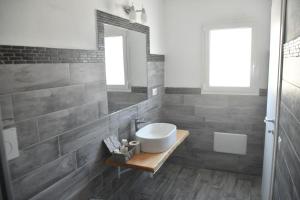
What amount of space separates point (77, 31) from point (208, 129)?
7.73ft

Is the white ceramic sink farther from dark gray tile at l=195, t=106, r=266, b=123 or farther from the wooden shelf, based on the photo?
dark gray tile at l=195, t=106, r=266, b=123

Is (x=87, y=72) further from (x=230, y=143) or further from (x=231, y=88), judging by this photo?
(x=230, y=143)

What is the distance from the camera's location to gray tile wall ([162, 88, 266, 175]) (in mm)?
3189

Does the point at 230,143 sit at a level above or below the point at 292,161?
below

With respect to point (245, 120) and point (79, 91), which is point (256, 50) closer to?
point (245, 120)

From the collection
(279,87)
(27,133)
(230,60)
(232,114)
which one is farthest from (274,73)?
(27,133)

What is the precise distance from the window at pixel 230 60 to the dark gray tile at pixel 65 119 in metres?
1.92

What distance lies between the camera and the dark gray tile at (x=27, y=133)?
4.57 feet

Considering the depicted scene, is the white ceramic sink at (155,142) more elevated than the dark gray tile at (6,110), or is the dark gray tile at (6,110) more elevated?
the dark gray tile at (6,110)

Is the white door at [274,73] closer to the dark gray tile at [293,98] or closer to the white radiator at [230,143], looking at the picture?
the dark gray tile at [293,98]

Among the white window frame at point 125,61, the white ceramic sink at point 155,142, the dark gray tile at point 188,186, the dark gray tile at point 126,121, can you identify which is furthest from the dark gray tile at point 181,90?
the dark gray tile at point 188,186

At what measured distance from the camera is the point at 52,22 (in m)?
1.58

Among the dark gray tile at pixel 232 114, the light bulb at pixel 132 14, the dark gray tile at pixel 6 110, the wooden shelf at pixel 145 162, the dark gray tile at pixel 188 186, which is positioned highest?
the light bulb at pixel 132 14

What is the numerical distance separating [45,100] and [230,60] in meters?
2.49
